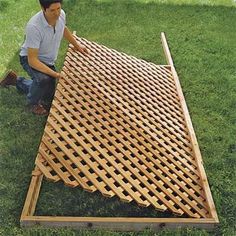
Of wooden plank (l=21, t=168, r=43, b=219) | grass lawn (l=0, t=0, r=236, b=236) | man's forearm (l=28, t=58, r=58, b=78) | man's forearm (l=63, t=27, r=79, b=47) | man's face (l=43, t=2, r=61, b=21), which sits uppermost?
man's face (l=43, t=2, r=61, b=21)

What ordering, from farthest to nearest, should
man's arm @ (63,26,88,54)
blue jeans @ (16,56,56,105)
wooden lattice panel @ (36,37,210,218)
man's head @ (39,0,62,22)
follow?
man's arm @ (63,26,88,54) → blue jeans @ (16,56,56,105) → man's head @ (39,0,62,22) → wooden lattice panel @ (36,37,210,218)

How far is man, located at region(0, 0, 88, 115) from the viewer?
15.5 ft

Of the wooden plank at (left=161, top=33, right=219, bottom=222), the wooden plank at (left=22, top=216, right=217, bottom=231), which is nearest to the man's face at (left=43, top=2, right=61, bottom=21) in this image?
the wooden plank at (left=161, top=33, right=219, bottom=222)

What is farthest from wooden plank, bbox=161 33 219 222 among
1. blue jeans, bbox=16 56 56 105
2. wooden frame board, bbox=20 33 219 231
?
blue jeans, bbox=16 56 56 105

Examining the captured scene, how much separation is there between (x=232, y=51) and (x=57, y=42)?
10.3 feet

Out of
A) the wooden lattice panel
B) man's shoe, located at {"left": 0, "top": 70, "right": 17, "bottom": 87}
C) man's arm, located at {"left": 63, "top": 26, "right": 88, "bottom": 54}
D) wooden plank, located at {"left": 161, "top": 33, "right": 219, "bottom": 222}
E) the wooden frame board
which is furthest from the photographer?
man's shoe, located at {"left": 0, "top": 70, "right": 17, "bottom": 87}

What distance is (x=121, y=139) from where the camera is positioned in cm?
448

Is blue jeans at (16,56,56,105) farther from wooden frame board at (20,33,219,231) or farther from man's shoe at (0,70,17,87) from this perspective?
wooden frame board at (20,33,219,231)

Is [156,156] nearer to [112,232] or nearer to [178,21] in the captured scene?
[112,232]

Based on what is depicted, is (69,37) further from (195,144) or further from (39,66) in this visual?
(195,144)

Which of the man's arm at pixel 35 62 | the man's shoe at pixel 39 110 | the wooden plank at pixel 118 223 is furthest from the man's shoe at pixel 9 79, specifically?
the wooden plank at pixel 118 223

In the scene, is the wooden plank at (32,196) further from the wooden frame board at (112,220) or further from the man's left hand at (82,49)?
the man's left hand at (82,49)

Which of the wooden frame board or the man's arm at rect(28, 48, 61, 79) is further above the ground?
the man's arm at rect(28, 48, 61, 79)

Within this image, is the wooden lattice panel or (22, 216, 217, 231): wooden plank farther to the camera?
the wooden lattice panel
